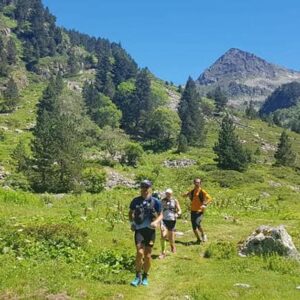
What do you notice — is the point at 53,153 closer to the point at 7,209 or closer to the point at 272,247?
the point at 7,209

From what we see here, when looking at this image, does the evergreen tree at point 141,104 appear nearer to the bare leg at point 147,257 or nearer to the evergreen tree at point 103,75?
the evergreen tree at point 103,75

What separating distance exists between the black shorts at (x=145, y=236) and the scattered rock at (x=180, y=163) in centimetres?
8208

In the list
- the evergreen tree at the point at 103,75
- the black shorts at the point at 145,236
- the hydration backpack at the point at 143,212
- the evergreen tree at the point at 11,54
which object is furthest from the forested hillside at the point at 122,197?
the evergreen tree at the point at 11,54

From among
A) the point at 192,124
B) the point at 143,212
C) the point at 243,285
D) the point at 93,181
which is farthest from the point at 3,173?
the point at 192,124

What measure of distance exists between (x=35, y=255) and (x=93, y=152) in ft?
282

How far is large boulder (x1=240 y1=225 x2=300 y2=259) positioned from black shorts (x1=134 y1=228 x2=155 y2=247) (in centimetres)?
538

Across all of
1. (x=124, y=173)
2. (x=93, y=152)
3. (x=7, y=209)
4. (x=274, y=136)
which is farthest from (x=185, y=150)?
(x=7, y=209)

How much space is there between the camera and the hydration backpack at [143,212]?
14.6 meters

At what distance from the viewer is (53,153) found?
56.1 meters

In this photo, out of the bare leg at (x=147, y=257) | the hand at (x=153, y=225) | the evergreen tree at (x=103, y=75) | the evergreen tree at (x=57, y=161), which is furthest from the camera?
the evergreen tree at (x=103, y=75)

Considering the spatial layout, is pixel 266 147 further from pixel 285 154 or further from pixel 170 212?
pixel 170 212

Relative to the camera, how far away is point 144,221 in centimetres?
1462

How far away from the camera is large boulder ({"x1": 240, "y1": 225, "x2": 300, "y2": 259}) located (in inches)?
717

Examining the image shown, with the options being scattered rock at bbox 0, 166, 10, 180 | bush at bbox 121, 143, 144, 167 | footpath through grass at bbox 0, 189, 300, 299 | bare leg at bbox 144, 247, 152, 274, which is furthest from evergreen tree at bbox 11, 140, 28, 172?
bare leg at bbox 144, 247, 152, 274
